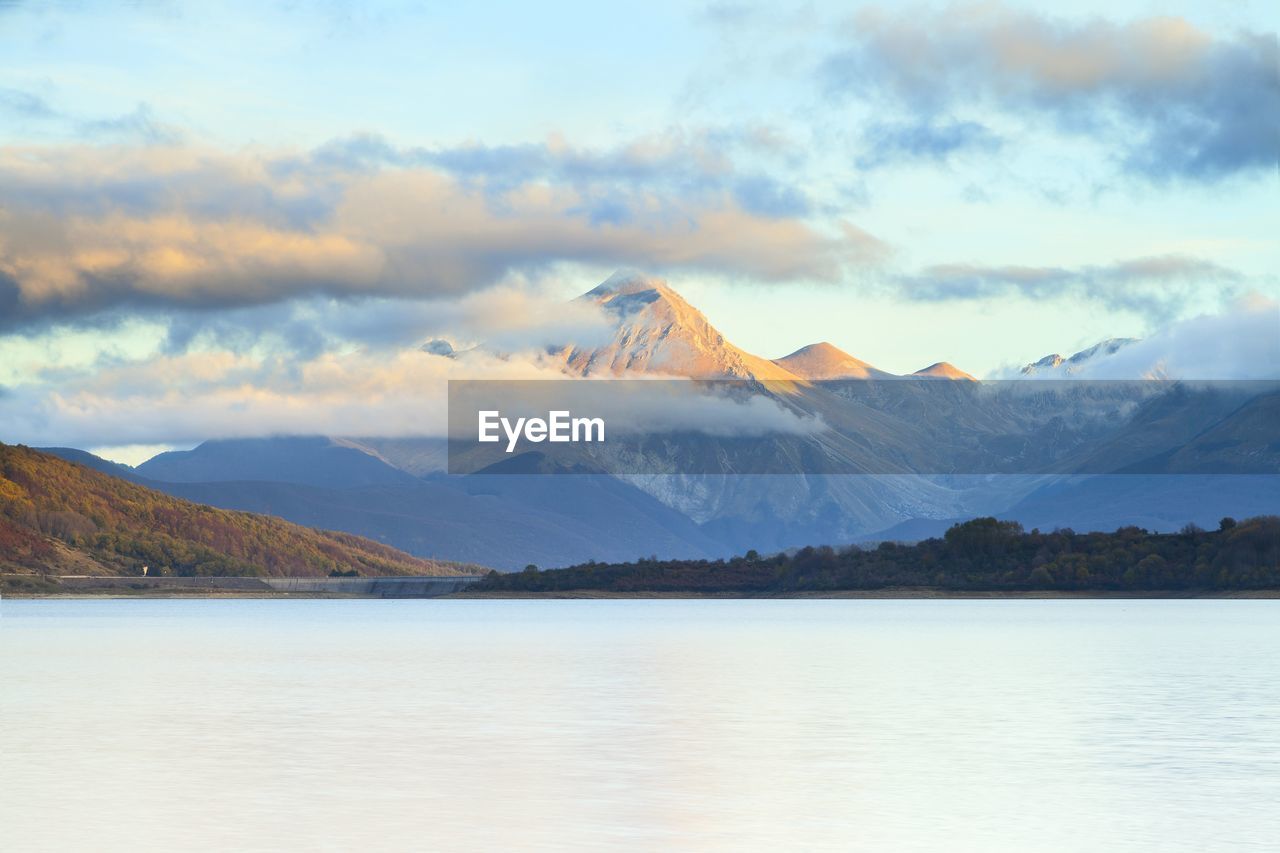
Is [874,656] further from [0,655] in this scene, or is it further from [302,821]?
[302,821]

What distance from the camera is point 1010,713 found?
6956 centimetres

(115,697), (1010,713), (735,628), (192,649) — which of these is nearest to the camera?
(1010,713)

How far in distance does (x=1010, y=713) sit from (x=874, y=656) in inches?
2017

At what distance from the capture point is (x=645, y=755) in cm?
5469

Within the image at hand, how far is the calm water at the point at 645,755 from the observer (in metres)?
39.4

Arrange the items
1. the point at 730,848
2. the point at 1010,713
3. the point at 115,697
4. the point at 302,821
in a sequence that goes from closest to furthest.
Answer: the point at 730,848
the point at 302,821
the point at 1010,713
the point at 115,697

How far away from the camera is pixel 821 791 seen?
46.0 m

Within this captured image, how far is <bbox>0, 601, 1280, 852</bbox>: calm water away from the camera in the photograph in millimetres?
39438

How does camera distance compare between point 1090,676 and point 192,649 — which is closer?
point 1090,676

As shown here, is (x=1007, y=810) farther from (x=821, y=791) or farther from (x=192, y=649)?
(x=192, y=649)

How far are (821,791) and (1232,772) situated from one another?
13091 millimetres

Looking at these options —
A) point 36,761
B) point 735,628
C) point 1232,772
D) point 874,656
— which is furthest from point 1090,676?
point 735,628

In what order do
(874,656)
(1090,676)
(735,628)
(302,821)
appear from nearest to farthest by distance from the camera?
(302,821) → (1090,676) → (874,656) → (735,628)

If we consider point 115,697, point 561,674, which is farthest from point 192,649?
point 115,697
